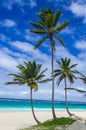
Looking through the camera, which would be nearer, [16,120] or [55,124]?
[55,124]

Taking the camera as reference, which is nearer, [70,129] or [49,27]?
[70,129]

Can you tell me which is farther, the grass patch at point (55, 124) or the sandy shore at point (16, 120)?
the sandy shore at point (16, 120)

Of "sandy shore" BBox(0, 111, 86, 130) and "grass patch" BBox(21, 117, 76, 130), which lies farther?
"sandy shore" BBox(0, 111, 86, 130)

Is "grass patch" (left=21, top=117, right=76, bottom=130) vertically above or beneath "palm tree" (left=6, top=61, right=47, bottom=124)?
beneath

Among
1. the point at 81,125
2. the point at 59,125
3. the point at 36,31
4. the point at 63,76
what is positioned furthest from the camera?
the point at 63,76

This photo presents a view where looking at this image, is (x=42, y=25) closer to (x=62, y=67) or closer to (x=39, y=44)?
(x=39, y=44)

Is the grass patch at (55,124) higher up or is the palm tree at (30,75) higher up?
the palm tree at (30,75)

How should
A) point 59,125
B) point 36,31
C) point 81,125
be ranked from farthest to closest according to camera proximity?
point 36,31, point 59,125, point 81,125

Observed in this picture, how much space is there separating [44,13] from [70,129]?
55.6ft

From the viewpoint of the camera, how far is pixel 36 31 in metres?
41.0

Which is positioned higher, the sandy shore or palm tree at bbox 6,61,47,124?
palm tree at bbox 6,61,47,124

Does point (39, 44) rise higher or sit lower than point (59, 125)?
higher

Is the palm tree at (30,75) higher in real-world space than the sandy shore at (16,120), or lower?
higher

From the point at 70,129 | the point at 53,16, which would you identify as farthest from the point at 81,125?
the point at 53,16
